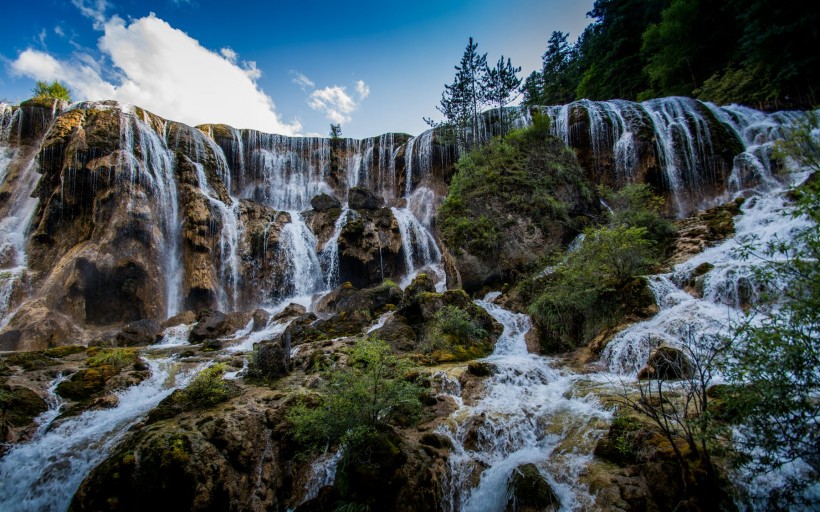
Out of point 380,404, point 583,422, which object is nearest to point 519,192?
point 583,422

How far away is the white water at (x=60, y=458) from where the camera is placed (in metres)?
5.61

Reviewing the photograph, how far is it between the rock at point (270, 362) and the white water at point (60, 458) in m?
2.35

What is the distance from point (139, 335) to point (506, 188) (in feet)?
56.4

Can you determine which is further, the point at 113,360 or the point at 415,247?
the point at 415,247

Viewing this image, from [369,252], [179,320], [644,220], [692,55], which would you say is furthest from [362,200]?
[692,55]

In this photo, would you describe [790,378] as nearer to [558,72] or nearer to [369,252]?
[369,252]

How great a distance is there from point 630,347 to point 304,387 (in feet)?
24.6

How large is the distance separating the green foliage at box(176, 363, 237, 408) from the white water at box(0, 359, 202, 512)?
112cm

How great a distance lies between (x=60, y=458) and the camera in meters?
6.23

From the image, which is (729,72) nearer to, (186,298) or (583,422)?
(583,422)

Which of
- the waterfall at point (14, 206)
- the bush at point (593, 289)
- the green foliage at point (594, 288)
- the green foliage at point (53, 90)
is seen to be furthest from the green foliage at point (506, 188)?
the green foliage at point (53, 90)

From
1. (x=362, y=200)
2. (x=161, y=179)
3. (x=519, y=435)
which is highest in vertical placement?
(x=161, y=179)

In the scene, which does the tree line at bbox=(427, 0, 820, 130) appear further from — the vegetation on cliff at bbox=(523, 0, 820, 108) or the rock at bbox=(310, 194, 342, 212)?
the rock at bbox=(310, 194, 342, 212)

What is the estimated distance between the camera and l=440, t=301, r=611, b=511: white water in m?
5.30
